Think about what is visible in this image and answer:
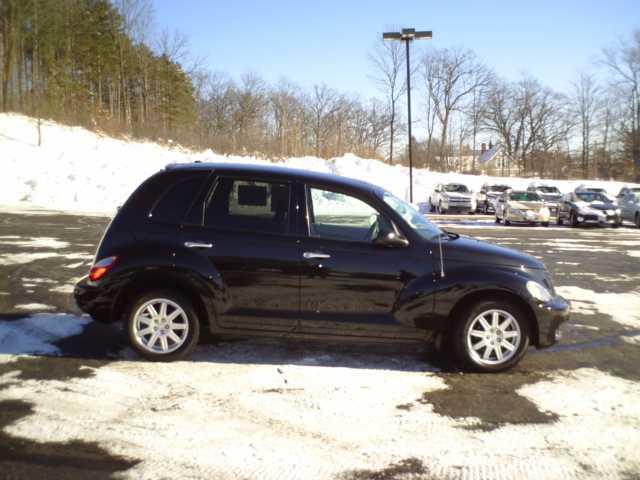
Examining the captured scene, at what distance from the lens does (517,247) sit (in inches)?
543

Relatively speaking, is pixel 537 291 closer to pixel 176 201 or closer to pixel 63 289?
pixel 176 201

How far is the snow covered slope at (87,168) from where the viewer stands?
22.8 m

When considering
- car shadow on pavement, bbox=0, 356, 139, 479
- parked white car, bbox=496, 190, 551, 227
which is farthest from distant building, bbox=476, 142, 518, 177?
car shadow on pavement, bbox=0, 356, 139, 479

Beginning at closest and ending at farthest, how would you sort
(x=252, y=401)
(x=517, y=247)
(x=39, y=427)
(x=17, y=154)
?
(x=39, y=427) < (x=252, y=401) < (x=517, y=247) < (x=17, y=154)

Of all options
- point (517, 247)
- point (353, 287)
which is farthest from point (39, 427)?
point (517, 247)

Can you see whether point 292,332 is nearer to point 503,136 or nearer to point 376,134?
point 376,134

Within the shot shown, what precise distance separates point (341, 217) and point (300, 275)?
659 millimetres

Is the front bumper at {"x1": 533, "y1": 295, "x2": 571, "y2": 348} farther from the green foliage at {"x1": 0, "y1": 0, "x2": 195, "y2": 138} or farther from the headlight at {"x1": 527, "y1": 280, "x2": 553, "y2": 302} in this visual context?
the green foliage at {"x1": 0, "y1": 0, "x2": 195, "y2": 138}

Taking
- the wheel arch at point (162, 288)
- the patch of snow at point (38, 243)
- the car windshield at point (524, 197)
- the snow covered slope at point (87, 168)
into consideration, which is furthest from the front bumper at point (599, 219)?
the wheel arch at point (162, 288)

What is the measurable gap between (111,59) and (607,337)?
158 ft

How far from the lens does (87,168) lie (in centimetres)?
2712

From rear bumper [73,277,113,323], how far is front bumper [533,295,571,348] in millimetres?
3868

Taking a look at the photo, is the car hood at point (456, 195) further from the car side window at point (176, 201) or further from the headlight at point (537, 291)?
the car side window at point (176, 201)

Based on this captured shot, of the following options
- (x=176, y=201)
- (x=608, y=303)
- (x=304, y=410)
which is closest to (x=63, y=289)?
(x=176, y=201)
